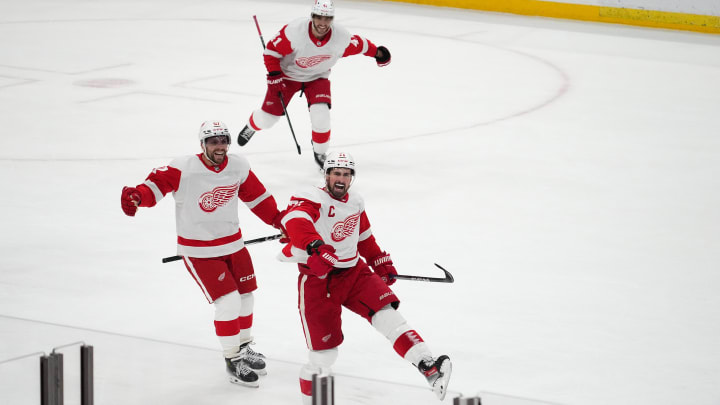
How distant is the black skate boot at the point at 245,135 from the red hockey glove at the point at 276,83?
40 cm

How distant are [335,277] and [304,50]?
136 inches

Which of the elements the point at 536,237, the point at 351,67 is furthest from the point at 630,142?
the point at 351,67

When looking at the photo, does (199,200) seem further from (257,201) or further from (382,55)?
(382,55)

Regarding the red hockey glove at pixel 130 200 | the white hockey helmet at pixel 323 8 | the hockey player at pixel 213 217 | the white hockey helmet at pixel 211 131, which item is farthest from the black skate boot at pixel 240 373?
the white hockey helmet at pixel 323 8

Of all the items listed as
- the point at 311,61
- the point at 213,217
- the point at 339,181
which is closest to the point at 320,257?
the point at 339,181

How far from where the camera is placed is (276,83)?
23.7 feet

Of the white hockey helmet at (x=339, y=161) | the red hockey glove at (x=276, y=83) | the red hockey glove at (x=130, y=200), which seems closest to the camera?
the white hockey helmet at (x=339, y=161)

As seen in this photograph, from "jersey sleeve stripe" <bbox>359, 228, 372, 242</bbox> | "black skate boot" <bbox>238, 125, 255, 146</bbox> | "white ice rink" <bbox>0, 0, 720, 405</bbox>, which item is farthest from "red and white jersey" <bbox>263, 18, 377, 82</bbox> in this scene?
"jersey sleeve stripe" <bbox>359, 228, 372, 242</bbox>

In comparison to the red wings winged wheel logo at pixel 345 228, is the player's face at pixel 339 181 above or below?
above

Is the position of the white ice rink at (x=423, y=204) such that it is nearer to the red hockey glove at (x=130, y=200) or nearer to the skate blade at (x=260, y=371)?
the skate blade at (x=260, y=371)

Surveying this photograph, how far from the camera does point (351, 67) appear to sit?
1120cm

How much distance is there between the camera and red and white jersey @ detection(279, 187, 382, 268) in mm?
3773

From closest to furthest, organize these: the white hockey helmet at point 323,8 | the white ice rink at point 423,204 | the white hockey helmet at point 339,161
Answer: the white hockey helmet at point 339,161 → the white ice rink at point 423,204 → the white hockey helmet at point 323,8

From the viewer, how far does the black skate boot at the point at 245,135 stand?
24.9 feet
